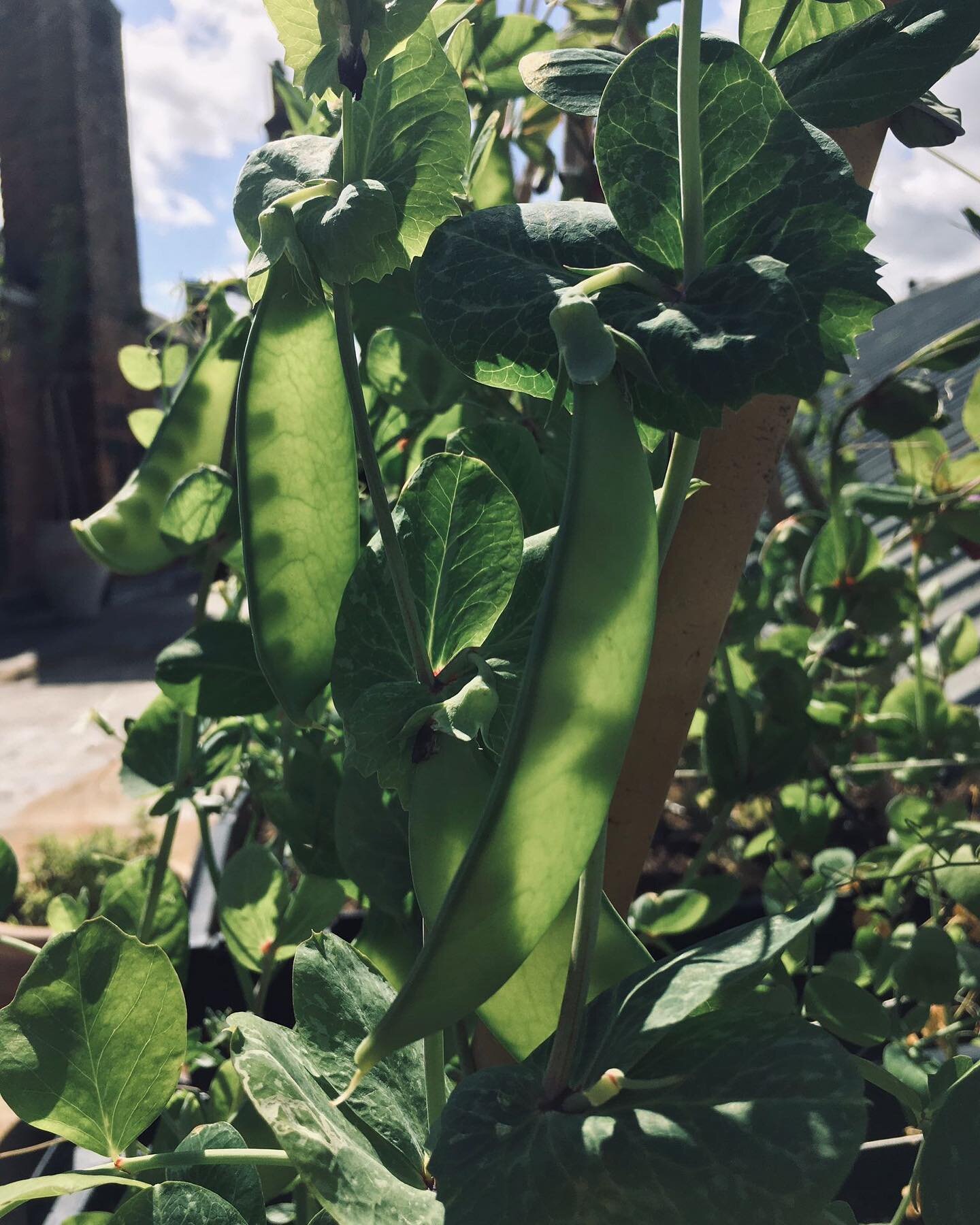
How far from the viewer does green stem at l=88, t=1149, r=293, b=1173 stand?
0.61 feet

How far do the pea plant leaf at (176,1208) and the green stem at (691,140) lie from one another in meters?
0.20

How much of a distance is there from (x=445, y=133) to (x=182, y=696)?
0.24 metres

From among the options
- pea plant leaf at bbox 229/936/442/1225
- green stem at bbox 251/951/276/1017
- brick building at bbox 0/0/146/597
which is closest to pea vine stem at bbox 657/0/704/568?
pea plant leaf at bbox 229/936/442/1225

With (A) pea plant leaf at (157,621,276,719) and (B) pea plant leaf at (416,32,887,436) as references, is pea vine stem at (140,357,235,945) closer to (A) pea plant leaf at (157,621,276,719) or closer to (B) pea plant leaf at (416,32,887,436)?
(A) pea plant leaf at (157,621,276,719)

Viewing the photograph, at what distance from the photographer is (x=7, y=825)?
7.17ft

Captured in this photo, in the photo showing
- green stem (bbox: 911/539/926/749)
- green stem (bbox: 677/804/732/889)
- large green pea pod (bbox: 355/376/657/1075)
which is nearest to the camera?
large green pea pod (bbox: 355/376/657/1075)

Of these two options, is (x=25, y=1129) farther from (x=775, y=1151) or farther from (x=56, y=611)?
(x=56, y=611)

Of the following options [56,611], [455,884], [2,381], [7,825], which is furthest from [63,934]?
[2,381]

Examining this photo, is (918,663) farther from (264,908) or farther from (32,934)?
(32,934)

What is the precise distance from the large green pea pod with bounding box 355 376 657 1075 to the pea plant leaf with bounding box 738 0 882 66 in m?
0.13

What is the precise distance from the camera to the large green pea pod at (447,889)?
0.18m

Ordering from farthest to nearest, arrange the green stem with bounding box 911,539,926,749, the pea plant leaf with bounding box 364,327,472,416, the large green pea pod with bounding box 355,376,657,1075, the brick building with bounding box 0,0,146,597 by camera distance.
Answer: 1. the brick building with bounding box 0,0,146,597
2. the green stem with bounding box 911,539,926,749
3. the pea plant leaf with bounding box 364,327,472,416
4. the large green pea pod with bounding box 355,376,657,1075

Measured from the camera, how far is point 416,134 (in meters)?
0.19

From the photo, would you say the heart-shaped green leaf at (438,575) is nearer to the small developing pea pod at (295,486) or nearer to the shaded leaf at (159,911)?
the small developing pea pod at (295,486)
